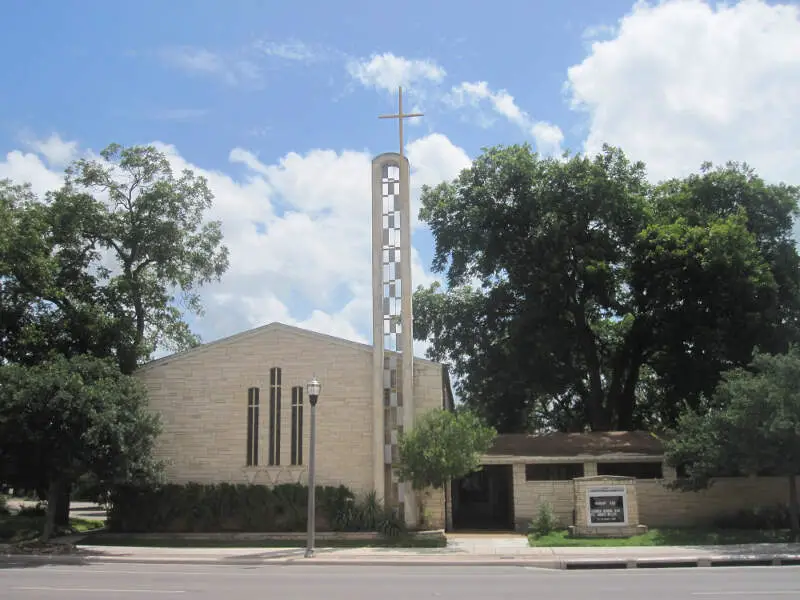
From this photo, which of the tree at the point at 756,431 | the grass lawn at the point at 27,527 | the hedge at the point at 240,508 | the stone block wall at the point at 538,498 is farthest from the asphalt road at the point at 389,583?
the stone block wall at the point at 538,498

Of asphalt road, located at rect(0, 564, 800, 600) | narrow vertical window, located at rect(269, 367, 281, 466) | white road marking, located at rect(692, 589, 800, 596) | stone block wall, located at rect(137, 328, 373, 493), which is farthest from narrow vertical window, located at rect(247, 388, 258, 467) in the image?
white road marking, located at rect(692, 589, 800, 596)

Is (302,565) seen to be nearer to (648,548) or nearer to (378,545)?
(378,545)

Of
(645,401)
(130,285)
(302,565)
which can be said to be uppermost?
(130,285)

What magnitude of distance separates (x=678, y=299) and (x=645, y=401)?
14.9m

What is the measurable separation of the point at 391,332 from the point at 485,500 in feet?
51.1

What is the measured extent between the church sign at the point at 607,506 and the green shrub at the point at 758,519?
4769mm

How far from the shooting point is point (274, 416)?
27.7m

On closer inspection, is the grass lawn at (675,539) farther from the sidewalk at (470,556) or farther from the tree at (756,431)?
the tree at (756,431)

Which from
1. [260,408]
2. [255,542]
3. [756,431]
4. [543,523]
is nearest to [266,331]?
[260,408]

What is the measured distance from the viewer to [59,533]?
1064 inches

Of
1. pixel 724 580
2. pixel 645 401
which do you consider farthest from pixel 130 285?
pixel 645 401

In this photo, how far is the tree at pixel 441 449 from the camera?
79.0 ft

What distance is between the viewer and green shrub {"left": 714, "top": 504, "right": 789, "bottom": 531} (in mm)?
25641

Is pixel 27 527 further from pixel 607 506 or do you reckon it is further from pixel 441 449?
pixel 607 506
